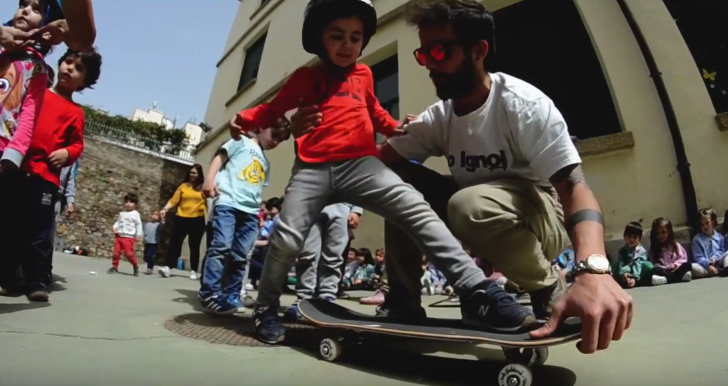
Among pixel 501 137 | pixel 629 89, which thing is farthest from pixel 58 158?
pixel 629 89

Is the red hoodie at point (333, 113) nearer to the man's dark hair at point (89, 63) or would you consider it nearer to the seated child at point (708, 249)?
the man's dark hair at point (89, 63)

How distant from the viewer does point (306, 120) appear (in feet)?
7.55

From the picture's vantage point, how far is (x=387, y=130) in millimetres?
2635

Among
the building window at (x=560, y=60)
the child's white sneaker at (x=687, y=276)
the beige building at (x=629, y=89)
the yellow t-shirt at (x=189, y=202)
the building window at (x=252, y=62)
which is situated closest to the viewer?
the child's white sneaker at (x=687, y=276)

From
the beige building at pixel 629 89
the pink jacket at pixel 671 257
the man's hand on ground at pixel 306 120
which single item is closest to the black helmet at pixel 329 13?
the man's hand on ground at pixel 306 120

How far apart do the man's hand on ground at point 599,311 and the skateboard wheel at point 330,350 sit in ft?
2.82

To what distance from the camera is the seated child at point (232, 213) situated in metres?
3.36

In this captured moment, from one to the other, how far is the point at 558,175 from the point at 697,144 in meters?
4.63

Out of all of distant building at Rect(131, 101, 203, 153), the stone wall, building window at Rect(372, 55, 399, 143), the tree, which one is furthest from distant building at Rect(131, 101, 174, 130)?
building window at Rect(372, 55, 399, 143)

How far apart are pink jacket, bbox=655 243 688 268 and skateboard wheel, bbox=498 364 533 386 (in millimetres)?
4138

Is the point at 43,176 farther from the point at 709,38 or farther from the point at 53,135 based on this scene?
the point at 709,38

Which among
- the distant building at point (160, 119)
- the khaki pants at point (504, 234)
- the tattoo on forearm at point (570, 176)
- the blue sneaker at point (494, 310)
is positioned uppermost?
the distant building at point (160, 119)

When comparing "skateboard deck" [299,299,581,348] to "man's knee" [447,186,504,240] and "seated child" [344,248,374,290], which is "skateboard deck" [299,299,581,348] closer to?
"man's knee" [447,186,504,240]

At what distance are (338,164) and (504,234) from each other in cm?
79
